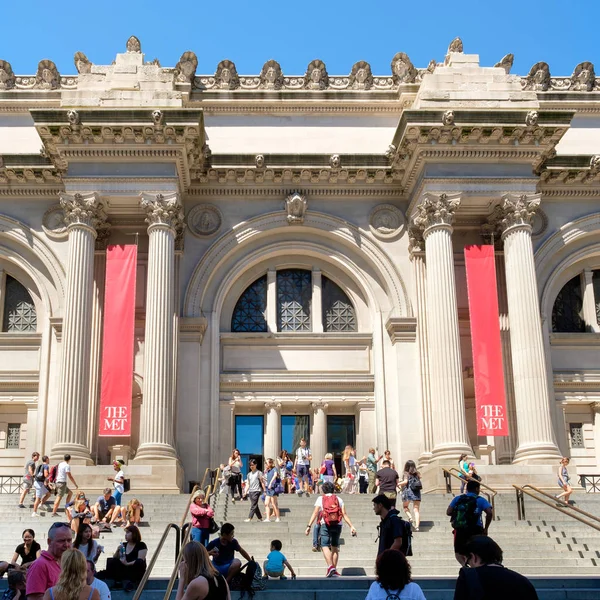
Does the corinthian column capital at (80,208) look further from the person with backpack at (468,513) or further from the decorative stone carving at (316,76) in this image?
the person with backpack at (468,513)

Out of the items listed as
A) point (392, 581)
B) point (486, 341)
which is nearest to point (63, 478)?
point (486, 341)

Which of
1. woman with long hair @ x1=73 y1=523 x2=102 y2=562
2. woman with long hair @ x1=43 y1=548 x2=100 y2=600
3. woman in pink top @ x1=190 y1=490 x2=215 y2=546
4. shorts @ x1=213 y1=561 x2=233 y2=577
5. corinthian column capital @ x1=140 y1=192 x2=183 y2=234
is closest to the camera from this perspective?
woman with long hair @ x1=43 y1=548 x2=100 y2=600

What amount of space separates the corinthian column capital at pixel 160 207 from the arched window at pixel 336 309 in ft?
21.6

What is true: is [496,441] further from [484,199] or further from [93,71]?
[93,71]

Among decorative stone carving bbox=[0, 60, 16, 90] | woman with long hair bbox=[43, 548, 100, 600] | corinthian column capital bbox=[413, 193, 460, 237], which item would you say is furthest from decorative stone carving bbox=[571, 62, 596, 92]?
woman with long hair bbox=[43, 548, 100, 600]

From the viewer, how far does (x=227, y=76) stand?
113 feet

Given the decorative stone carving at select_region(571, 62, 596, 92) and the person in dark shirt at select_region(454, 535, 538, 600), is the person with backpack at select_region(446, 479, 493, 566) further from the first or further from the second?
the decorative stone carving at select_region(571, 62, 596, 92)

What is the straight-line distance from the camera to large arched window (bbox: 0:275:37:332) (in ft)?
105

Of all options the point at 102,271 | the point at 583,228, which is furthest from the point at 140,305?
the point at 583,228

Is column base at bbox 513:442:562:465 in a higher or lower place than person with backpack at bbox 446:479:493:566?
higher

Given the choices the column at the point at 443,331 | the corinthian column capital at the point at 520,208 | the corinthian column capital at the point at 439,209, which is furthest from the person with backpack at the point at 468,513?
the corinthian column capital at the point at 520,208

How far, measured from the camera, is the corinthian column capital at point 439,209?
97.3ft

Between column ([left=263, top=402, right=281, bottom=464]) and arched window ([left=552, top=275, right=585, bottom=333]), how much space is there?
33.8 feet

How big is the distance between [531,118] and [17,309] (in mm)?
18540
